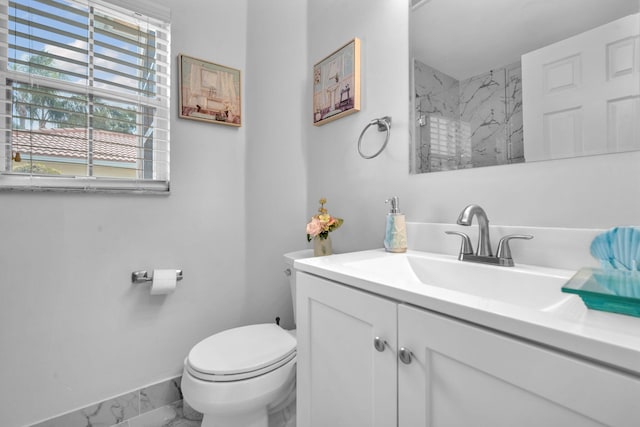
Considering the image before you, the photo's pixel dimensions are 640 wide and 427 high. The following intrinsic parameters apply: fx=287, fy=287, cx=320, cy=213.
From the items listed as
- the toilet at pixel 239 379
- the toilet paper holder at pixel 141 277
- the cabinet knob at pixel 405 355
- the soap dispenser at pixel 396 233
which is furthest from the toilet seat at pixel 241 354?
the cabinet knob at pixel 405 355

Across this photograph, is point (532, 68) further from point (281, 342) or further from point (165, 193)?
point (165, 193)

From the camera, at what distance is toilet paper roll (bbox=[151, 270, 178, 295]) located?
4.50 feet

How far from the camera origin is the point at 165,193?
1462mm

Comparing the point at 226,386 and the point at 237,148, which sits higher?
the point at 237,148

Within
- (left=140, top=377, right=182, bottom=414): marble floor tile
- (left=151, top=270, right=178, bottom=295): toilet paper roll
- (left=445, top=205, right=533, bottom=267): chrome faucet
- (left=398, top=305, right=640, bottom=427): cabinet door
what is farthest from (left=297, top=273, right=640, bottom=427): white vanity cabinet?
(left=140, top=377, right=182, bottom=414): marble floor tile

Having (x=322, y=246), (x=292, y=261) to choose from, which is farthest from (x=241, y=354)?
(x=322, y=246)

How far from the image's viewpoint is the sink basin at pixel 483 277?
2.15 ft

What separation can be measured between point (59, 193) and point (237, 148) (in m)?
0.84

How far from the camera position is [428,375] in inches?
20.6

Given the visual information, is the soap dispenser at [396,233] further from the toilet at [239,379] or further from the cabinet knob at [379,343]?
the toilet at [239,379]

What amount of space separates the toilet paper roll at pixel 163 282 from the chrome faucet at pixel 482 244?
1267 millimetres

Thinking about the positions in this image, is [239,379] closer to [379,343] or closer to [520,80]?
[379,343]

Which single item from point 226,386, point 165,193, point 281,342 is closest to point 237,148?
point 165,193

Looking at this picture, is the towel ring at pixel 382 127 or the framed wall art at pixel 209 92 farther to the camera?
the framed wall art at pixel 209 92
